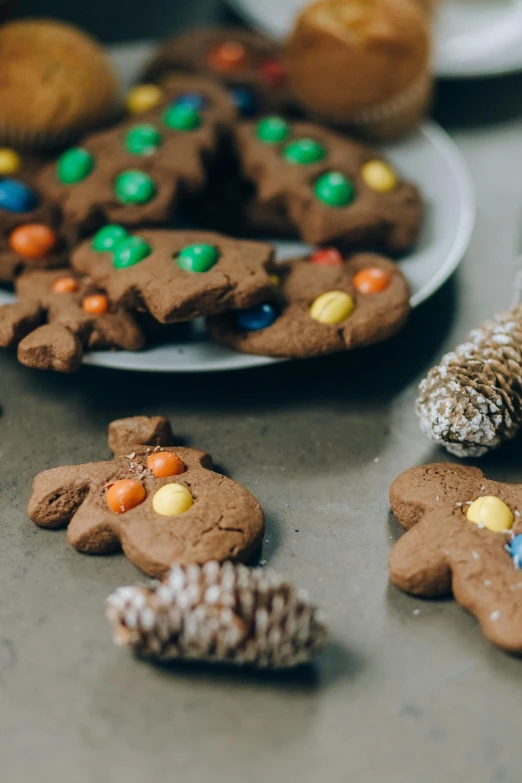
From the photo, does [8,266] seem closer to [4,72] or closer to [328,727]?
Answer: [4,72]

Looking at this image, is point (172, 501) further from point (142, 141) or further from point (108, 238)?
point (142, 141)

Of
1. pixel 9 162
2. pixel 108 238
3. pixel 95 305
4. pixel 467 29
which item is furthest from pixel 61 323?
pixel 467 29

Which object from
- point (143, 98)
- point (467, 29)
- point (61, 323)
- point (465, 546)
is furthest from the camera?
point (467, 29)

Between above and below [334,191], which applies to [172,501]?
below

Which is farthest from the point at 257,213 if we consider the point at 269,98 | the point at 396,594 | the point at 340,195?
the point at 396,594

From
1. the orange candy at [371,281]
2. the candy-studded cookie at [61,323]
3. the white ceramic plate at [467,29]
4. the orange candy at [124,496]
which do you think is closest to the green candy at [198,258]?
the candy-studded cookie at [61,323]

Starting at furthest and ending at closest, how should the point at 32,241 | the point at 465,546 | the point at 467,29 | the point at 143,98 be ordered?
the point at 467,29
the point at 143,98
the point at 32,241
the point at 465,546

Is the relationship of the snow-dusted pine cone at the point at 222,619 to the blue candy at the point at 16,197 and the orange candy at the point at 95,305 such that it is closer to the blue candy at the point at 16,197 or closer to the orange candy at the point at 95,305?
the orange candy at the point at 95,305
